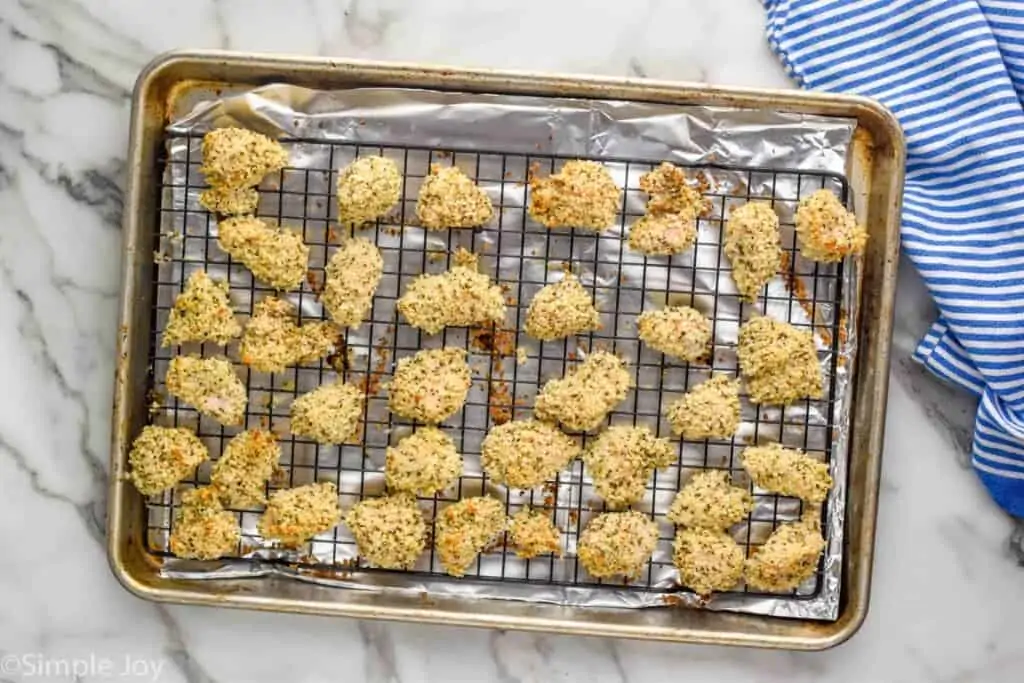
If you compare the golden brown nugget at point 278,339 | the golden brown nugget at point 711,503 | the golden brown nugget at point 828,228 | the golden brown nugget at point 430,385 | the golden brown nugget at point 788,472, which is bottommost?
the golden brown nugget at point 711,503

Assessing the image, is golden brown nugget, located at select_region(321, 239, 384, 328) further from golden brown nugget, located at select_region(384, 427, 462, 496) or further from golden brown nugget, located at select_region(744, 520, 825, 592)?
golden brown nugget, located at select_region(744, 520, 825, 592)

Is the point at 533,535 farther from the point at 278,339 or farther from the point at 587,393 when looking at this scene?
the point at 278,339

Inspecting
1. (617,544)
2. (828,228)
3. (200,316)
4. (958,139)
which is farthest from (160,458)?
(958,139)

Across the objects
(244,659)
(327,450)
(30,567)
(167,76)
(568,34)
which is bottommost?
(244,659)

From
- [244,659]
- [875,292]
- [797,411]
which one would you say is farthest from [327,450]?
[875,292]

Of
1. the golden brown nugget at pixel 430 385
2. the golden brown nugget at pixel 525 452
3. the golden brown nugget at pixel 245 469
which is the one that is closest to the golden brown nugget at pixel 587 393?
the golden brown nugget at pixel 525 452

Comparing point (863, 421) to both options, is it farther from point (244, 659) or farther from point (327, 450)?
point (244, 659)

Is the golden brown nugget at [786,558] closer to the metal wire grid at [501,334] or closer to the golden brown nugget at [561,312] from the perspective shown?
the metal wire grid at [501,334]
